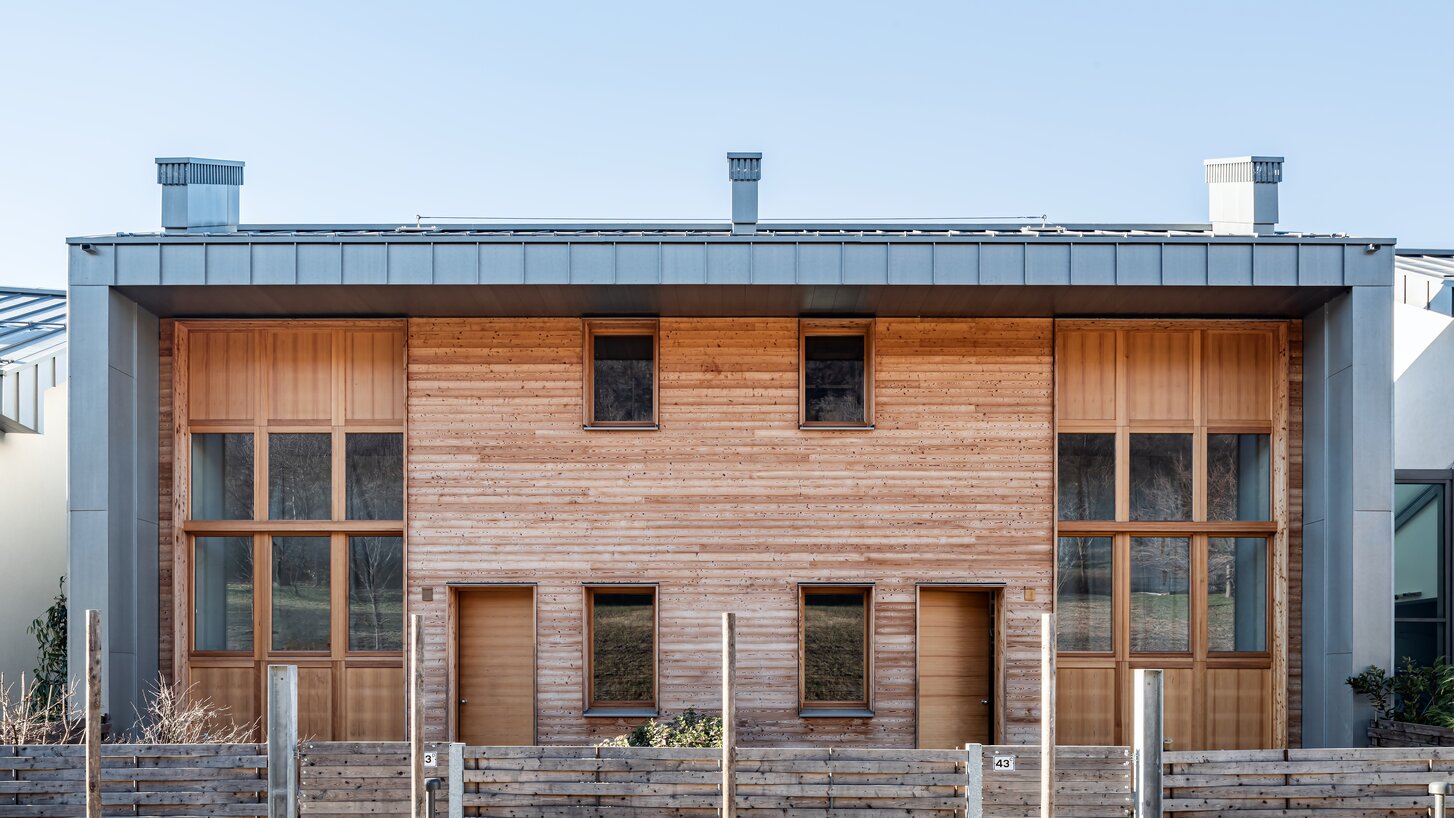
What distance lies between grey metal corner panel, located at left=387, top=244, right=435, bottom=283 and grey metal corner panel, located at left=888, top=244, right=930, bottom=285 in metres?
4.60

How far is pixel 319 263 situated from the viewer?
36.9 feet

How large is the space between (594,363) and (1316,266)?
754 centimetres

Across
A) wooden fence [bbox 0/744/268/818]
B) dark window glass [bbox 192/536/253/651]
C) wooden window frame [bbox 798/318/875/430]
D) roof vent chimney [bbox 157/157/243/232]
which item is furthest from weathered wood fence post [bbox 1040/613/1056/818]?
roof vent chimney [bbox 157/157/243/232]

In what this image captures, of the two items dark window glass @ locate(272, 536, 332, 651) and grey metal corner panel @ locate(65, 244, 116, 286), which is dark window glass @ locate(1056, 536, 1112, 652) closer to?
dark window glass @ locate(272, 536, 332, 651)

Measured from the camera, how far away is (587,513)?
12.3 metres

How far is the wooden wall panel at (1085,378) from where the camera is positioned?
12.5 meters

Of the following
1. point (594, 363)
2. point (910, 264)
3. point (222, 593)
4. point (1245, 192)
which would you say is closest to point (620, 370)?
point (594, 363)

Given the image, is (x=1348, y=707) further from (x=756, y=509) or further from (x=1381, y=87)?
(x=1381, y=87)

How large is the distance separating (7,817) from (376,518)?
14.3 feet

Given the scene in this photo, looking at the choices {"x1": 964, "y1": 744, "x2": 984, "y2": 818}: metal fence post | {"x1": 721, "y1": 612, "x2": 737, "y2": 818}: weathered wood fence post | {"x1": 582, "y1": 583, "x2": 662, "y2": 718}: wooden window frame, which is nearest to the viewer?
{"x1": 721, "y1": 612, "x2": 737, "y2": 818}: weathered wood fence post

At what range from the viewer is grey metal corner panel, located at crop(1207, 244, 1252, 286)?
11250 mm

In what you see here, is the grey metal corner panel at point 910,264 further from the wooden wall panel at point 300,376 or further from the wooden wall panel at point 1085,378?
the wooden wall panel at point 300,376

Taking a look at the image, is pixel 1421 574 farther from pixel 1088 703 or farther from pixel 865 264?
pixel 865 264

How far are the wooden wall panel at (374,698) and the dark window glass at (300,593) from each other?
1.71 ft
